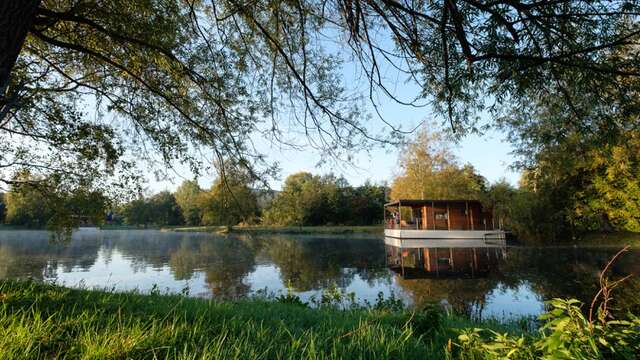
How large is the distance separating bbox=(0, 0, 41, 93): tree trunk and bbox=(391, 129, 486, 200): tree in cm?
2871

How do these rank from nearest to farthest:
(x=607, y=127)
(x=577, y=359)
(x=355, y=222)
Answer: (x=577, y=359)
(x=607, y=127)
(x=355, y=222)

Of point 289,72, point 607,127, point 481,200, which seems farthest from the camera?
point 481,200

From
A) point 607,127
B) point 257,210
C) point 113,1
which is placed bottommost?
point 257,210

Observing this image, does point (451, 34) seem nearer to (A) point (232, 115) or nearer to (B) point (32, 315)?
(A) point (232, 115)

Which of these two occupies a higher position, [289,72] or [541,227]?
[289,72]

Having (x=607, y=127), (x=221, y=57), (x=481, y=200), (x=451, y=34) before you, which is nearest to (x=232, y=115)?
(x=221, y=57)

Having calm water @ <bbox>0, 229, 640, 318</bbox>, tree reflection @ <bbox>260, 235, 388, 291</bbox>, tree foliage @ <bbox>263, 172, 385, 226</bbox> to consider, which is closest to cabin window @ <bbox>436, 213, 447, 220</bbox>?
calm water @ <bbox>0, 229, 640, 318</bbox>

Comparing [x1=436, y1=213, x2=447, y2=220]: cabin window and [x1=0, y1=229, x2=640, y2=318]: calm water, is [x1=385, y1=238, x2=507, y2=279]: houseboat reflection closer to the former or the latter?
[x1=0, y1=229, x2=640, y2=318]: calm water

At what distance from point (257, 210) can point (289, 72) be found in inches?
77.2

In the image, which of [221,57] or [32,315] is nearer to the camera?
[32,315]

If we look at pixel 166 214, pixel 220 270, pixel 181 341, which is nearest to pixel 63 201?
pixel 181 341

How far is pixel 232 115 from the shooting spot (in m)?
5.20

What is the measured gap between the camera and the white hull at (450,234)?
77.9 ft

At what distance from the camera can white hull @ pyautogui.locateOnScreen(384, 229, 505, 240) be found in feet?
77.9
